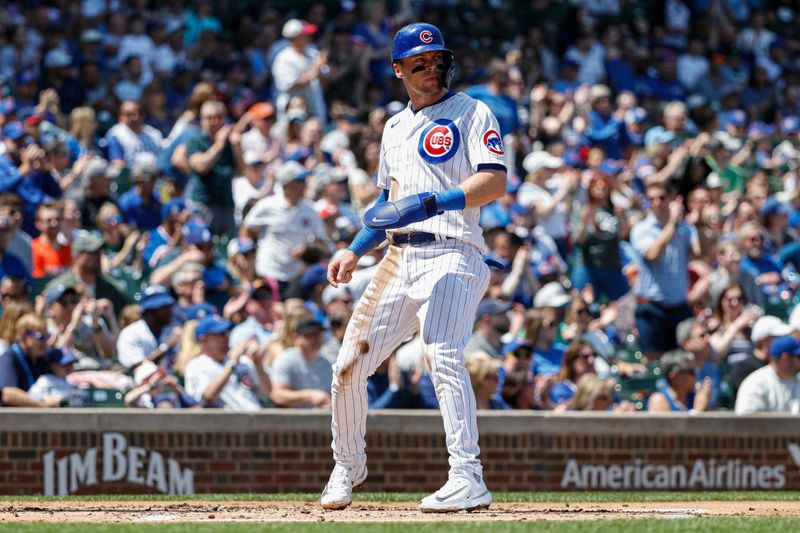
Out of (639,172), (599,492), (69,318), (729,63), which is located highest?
(729,63)

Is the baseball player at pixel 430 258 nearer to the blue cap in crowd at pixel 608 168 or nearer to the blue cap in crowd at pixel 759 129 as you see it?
the blue cap in crowd at pixel 608 168

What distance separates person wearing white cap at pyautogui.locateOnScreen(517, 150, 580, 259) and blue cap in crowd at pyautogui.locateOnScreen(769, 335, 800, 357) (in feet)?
12.0

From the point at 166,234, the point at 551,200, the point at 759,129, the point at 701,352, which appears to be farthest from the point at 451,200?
the point at 759,129

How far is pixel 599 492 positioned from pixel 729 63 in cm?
1244

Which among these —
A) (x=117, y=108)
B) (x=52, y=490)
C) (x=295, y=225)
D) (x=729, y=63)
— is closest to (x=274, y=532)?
(x=52, y=490)

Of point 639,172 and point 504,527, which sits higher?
point 639,172

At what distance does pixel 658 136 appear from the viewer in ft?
52.9

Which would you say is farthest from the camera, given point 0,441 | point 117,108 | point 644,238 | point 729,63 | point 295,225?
point 729,63

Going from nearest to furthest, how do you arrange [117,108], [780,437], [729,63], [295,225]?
[780,437], [295,225], [117,108], [729,63]

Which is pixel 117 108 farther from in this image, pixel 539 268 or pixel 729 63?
pixel 729 63

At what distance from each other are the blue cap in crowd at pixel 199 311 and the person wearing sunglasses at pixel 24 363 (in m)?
1.46

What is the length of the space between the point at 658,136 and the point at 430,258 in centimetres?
1013

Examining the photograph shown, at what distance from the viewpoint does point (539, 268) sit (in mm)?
12805

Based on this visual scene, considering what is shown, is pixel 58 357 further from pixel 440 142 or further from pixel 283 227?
pixel 440 142
